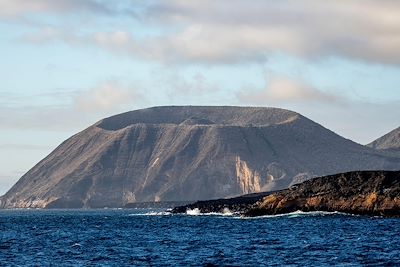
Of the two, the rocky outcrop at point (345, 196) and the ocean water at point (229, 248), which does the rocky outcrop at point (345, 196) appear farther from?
the ocean water at point (229, 248)

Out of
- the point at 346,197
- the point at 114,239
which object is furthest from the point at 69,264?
the point at 346,197

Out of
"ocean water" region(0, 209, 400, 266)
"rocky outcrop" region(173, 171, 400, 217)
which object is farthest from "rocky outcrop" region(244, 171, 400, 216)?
"ocean water" region(0, 209, 400, 266)

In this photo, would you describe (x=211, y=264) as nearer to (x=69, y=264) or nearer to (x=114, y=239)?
(x=69, y=264)

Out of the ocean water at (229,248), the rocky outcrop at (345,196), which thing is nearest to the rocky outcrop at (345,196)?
the rocky outcrop at (345,196)

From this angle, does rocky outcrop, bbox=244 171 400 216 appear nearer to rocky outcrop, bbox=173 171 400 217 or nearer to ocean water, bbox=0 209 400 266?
rocky outcrop, bbox=173 171 400 217

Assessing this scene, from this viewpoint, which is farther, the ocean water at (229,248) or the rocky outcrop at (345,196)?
the rocky outcrop at (345,196)

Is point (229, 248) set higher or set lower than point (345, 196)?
lower

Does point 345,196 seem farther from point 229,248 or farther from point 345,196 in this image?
point 229,248

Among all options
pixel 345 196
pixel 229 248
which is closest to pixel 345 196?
pixel 345 196

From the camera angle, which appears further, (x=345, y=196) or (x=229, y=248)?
(x=345, y=196)
